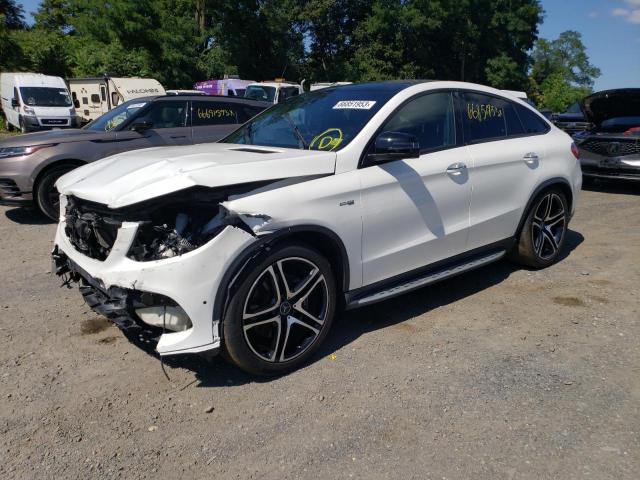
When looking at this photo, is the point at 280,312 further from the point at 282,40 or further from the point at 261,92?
the point at 282,40

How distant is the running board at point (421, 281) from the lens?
3.53m

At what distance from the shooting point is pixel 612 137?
890 cm

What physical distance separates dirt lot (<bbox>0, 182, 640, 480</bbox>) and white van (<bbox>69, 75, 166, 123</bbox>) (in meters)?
17.1

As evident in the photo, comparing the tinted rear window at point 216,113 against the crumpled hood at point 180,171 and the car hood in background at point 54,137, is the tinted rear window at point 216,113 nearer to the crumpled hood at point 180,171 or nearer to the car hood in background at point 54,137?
the car hood in background at point 54,137

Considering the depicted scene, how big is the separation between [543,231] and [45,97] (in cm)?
2006

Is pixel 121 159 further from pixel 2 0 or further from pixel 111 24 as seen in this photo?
pixel 2 0

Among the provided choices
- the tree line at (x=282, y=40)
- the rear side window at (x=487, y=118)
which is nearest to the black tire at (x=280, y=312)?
the rear side window at (x=487, y=118)

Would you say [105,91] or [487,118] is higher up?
[105,91]

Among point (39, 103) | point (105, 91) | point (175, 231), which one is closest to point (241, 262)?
point (175, 231)

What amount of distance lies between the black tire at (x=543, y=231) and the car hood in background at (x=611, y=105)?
4918mm

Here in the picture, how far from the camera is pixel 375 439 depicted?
104 inches

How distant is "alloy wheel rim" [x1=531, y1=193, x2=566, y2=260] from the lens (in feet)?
16.3

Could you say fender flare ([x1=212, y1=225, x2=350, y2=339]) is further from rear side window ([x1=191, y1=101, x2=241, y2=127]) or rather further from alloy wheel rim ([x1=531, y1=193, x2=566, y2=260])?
rear side window ([x1=191, y1=101, x2=241, y2=127])

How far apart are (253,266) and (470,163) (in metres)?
2.11
